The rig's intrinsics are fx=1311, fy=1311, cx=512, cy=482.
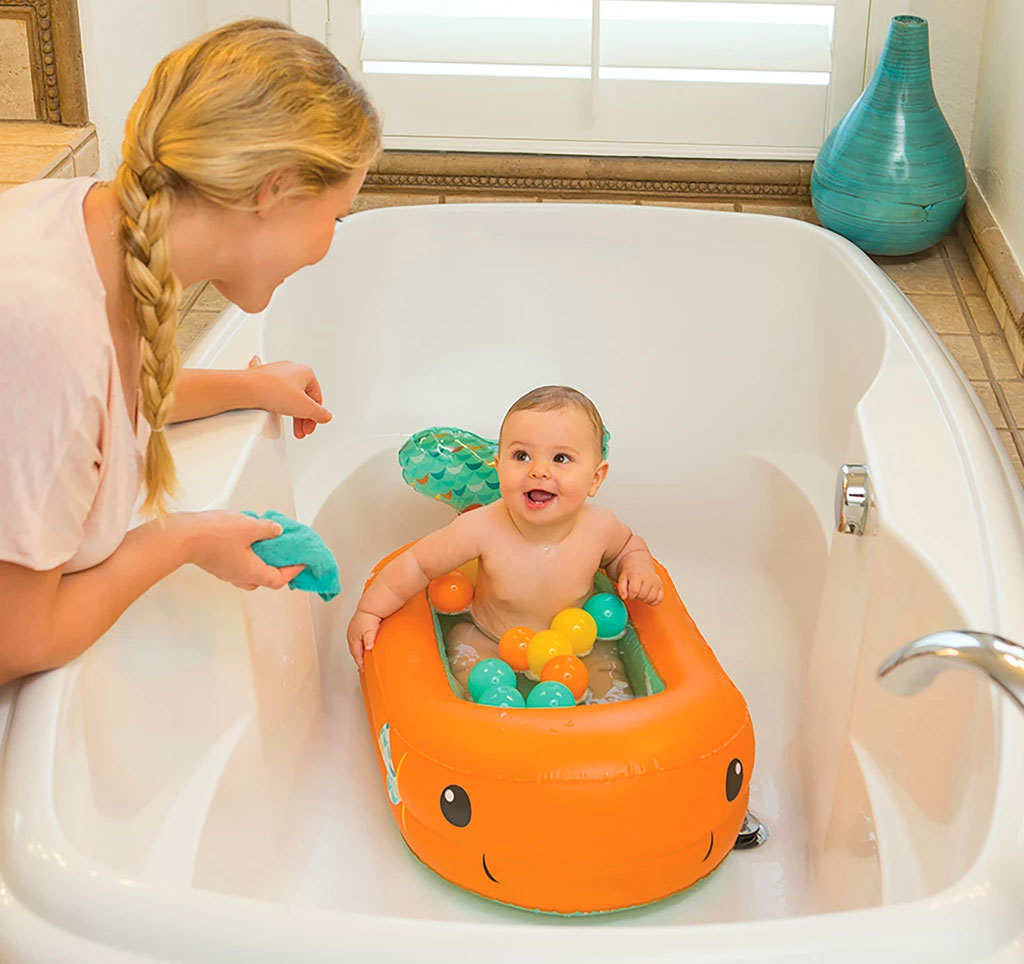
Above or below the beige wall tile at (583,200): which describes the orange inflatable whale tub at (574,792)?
below

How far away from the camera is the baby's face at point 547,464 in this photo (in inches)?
59.9

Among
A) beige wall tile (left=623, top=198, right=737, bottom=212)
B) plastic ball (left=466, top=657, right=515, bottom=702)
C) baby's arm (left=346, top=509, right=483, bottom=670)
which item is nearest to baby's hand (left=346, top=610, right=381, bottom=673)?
baby's arm (left=346, top=509, right=483, bottom=670)

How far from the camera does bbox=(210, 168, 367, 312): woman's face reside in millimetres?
1035

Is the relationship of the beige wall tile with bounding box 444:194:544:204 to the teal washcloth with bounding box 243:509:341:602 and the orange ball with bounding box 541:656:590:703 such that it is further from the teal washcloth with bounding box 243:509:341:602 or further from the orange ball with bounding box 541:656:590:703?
the teal washcloth with bounding box 243:509:341:602

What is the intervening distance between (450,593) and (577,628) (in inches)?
6.8

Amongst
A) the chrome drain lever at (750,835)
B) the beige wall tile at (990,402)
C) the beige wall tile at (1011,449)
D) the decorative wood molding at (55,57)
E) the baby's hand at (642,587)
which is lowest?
the chrome drain lever at (750,835)

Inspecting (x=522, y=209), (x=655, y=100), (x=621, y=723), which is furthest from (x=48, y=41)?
(x=621, y=723)

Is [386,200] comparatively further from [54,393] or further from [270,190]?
[54,393]

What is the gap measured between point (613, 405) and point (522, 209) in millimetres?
352

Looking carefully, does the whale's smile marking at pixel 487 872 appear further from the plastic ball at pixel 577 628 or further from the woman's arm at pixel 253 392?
the woman's arm at pixel 253 392

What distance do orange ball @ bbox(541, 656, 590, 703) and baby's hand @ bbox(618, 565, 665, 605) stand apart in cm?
12

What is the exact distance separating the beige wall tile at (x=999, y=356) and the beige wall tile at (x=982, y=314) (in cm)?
3

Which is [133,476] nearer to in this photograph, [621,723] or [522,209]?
[621,723]

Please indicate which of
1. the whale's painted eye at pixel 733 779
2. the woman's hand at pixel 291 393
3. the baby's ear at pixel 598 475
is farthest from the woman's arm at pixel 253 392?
Answer: the whale's painted eye at pixel 733 779
